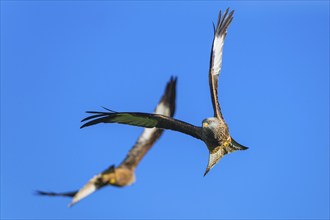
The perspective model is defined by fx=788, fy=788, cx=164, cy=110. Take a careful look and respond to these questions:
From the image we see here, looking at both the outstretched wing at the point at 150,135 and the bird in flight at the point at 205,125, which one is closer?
the bird in flight at the point at 205,125

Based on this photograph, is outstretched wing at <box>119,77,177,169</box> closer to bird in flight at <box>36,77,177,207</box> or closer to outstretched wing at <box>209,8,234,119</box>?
bird in flight at <box>36,77,177,207</box>

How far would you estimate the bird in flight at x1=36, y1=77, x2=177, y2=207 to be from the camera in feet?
43.7

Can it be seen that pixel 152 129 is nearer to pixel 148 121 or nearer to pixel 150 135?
pixel 150 135

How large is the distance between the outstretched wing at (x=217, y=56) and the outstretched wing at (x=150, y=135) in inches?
65.3

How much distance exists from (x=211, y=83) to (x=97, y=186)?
271cm

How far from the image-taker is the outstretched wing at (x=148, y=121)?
39.8 ft

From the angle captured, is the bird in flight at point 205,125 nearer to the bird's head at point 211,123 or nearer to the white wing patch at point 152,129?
the bird's head at point 211,123

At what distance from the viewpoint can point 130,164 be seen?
14508mm

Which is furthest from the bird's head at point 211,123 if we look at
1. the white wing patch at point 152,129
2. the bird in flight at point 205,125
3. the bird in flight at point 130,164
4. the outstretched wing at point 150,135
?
the white wing patch at point 152,129

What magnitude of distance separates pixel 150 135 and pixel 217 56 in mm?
2215

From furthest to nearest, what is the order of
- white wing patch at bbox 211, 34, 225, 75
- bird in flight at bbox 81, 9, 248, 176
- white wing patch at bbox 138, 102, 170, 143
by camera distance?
white wing patch at bbox 138, 102, 170, 143 → white wing patch at bbox 211, 34, 225, 75 → bird in flight at bbox 81, 9, 248, 176

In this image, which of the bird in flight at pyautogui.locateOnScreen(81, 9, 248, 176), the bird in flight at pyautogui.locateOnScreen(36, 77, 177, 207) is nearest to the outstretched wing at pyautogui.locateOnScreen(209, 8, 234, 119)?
the bird in flight at pyautogui.locateOnScreen(81, 9, 248, 176)

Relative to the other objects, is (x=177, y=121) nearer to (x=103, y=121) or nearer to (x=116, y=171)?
(x=103, y=121)

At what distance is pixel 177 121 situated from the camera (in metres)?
12.4
